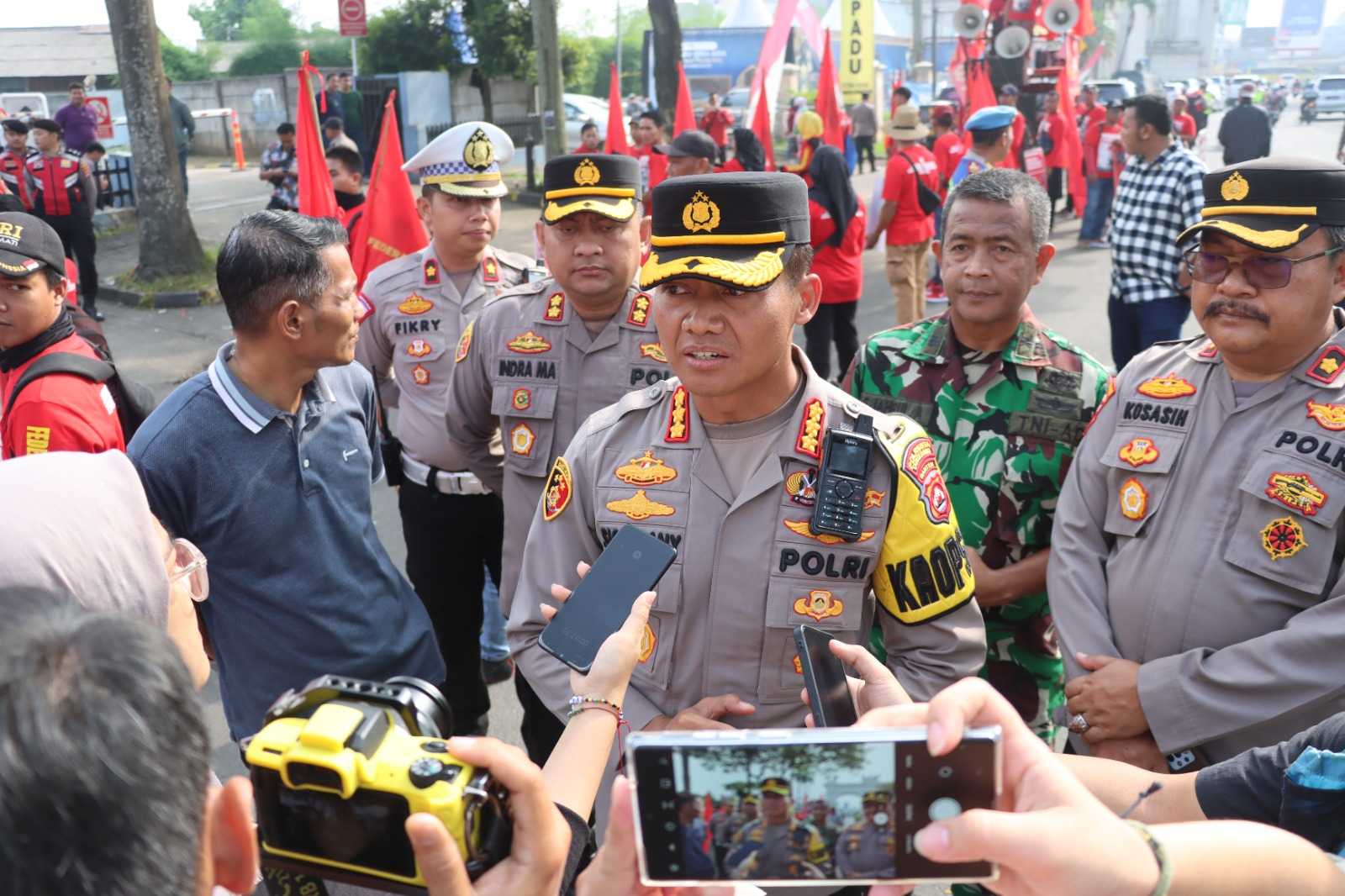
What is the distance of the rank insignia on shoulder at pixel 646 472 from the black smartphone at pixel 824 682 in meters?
0.66

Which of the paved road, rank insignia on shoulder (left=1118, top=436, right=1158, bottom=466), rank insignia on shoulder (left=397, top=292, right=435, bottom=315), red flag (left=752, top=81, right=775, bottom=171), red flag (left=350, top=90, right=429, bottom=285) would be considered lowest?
the paved road

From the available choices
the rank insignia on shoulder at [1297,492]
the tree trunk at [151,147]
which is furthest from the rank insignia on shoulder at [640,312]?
the tree trunk at [151,147]

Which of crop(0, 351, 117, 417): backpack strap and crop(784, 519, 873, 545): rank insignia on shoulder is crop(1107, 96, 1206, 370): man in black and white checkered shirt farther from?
crop(0, 351, 117, 417): backpack strap

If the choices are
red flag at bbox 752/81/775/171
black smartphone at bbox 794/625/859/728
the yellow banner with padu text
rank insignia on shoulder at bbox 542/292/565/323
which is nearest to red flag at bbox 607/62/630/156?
red flag at bbox 752/81/775/171

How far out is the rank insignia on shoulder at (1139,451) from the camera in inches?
97.7

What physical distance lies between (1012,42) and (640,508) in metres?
16.0

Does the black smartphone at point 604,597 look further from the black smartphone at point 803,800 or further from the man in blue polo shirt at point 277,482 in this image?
the man in blue polo shirt at point 277,482

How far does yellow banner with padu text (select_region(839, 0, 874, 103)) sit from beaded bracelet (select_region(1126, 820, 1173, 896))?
740 inches

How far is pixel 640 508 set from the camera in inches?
90.0

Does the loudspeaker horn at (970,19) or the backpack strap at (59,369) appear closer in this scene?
the backpack strap at (59,369)

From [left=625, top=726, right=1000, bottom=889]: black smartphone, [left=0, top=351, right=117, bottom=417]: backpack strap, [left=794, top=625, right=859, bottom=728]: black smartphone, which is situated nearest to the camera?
[left=625, top=726, right=1000, bottom=889]: black smartphone

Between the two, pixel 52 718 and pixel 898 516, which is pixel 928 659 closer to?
pixel 898 516

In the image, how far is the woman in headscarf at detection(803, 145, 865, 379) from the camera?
7.50 meters

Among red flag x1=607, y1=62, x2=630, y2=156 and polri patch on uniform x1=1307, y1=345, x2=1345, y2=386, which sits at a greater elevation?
red flag x1=607, y1=62, x2=630, y2=156
